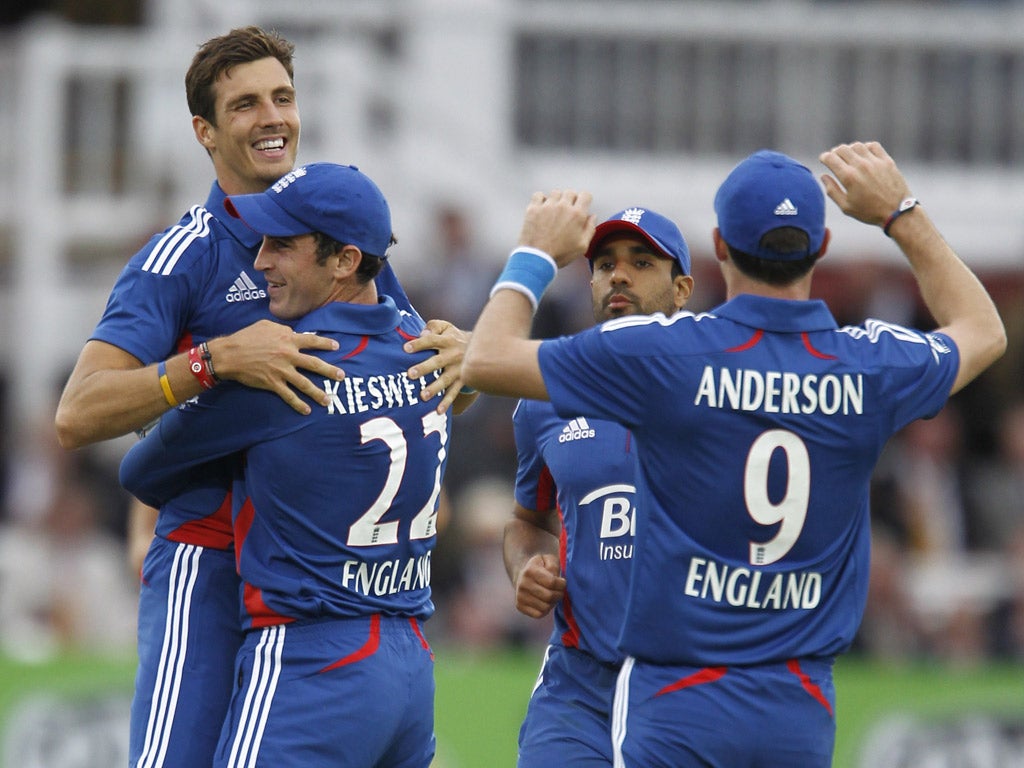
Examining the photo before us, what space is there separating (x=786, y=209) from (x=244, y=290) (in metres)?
1.66

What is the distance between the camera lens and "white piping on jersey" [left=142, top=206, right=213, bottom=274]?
5242 millimetres

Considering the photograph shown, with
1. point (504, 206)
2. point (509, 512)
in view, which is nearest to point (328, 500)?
point (509, 512)

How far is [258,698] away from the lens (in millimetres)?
4996

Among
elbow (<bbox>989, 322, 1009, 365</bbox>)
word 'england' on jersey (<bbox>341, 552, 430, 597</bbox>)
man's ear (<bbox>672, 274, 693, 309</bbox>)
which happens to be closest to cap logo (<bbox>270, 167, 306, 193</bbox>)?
word 'england' on jersey (<bbox>341, 552, 430, 597</bbox>)

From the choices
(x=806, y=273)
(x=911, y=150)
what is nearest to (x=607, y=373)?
(x=806, y=273)

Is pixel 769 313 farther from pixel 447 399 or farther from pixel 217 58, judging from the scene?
pixel 217 58

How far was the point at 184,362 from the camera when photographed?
503cm

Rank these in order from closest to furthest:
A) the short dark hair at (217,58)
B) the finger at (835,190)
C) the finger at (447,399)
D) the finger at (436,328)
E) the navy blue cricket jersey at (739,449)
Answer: the navy blue cricket jersey at (739,449)
the finger at (835,190)
the finger at (447,399)
the finger at (436,328)
the short dark hair at (217,58)

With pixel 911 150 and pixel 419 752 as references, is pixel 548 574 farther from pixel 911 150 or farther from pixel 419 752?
pixel 911 150

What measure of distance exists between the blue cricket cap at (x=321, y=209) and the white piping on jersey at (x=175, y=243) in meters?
0.24

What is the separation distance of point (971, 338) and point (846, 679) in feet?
15.6

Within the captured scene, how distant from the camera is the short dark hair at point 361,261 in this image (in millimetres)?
5113

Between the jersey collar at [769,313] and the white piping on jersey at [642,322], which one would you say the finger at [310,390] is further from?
the jersey collar at [769,313]

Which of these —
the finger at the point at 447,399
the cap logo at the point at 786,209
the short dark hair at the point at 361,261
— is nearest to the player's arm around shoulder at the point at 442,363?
the finger at the point at 447,399
